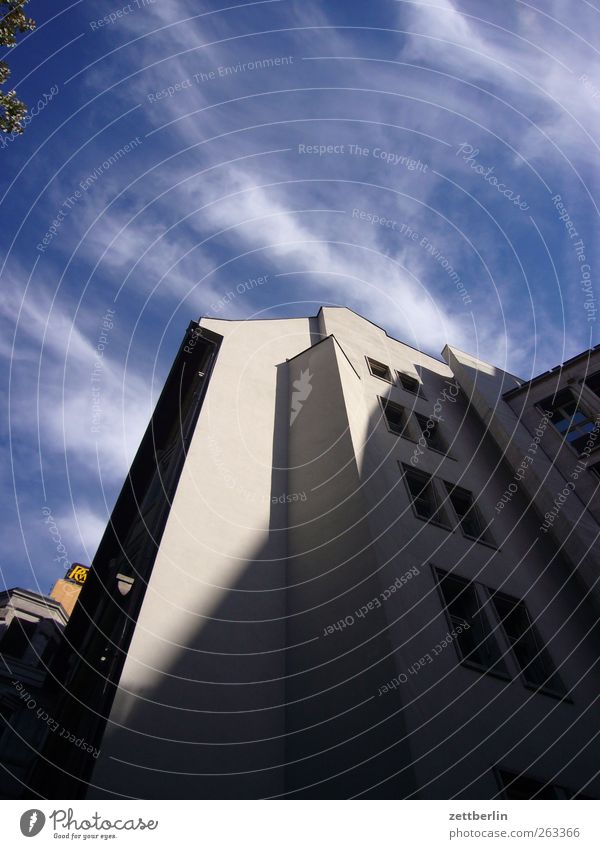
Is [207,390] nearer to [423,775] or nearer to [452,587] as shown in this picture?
[452,587]

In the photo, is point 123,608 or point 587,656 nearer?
point 123,608

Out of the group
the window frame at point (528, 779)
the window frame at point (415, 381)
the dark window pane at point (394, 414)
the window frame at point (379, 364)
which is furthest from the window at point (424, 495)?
the window frame at point (528, 779)

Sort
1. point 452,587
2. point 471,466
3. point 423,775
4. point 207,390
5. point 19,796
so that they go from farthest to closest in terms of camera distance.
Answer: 1. point 471,466
2. point 207,390
3. point 452,587
4. point 19,796
5. point 423,775

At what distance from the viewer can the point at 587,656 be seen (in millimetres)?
15297

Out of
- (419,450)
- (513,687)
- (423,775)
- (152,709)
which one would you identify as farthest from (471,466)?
(152,709)

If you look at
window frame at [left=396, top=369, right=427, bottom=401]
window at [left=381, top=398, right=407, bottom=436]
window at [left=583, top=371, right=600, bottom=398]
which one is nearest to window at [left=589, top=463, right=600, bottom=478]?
window at [left=583, top=371, right=600, bottom=398]

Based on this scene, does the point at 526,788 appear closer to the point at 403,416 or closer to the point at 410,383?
the point at 403,416

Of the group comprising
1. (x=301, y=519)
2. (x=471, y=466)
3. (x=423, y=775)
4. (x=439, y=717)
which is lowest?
(x=423, y=775)

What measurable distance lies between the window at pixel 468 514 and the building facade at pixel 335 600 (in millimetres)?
84

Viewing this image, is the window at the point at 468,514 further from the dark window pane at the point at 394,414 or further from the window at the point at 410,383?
the window at the point at 410,383

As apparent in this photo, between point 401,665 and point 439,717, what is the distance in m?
1.19

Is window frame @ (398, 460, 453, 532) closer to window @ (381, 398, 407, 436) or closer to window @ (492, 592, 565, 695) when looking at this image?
window @ (492, 592, 565, 695)

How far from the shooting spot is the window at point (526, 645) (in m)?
14.0

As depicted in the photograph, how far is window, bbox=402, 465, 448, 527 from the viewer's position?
17.3 metres
